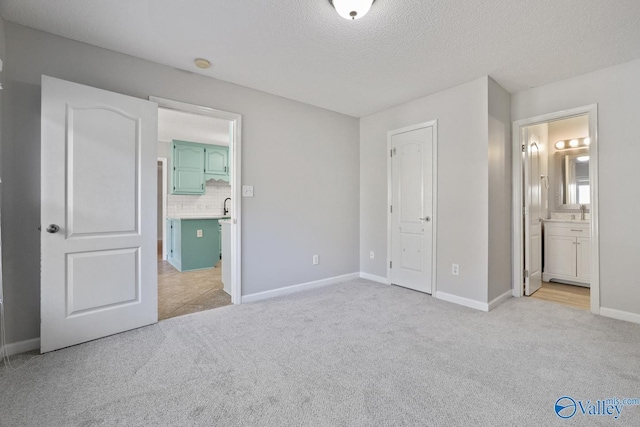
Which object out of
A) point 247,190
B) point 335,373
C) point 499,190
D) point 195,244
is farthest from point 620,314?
point 195,244

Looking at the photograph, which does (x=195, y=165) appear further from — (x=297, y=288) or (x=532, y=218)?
(x=532, y=218)

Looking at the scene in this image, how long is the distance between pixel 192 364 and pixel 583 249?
4.80m

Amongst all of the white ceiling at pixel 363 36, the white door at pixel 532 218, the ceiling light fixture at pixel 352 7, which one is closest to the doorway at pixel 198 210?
the white ceiling at pixel 363 36

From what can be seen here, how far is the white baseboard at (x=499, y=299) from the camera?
3.02 m

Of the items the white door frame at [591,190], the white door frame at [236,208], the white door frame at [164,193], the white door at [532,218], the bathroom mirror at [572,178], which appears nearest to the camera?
the white door frame at [591,190]

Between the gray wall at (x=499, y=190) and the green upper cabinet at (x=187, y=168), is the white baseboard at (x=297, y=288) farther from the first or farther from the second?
the green upper cabinet at (x=187, y=168)

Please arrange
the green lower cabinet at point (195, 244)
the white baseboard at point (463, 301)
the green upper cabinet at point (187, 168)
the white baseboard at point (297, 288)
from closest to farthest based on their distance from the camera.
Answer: the white baseboard at point (463, 301) < the white baseboard at point (297, 288) < the green lower cabinet at point (195, 244) < the green upper cabinet at point (187, 168)

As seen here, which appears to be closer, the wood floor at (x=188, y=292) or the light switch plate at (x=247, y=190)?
the wood floor at (x=188, y=292)

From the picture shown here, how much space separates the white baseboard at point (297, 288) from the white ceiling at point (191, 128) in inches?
97.3

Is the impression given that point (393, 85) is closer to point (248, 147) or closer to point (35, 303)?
point (248, 147)

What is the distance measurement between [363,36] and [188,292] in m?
3.42

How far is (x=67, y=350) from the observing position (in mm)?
2137

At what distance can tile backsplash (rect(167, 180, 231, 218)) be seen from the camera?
19.8 feet

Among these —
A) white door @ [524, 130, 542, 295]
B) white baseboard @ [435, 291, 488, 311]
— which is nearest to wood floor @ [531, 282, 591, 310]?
white door @ [524, 130, 542, 295]
